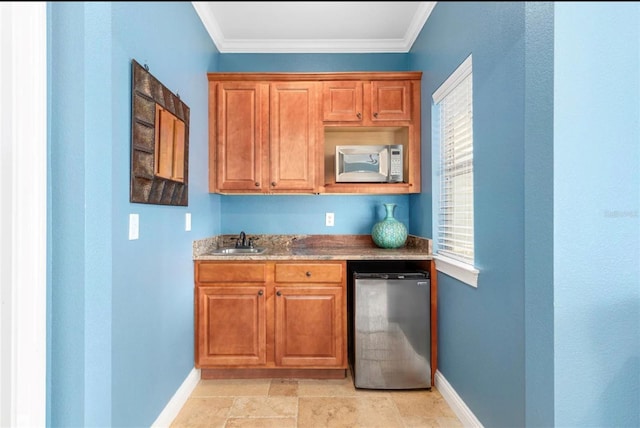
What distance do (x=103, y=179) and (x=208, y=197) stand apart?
4.66ft

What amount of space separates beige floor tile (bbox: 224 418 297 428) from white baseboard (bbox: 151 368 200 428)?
26 cm

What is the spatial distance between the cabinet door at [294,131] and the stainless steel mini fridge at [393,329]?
2.48 ft

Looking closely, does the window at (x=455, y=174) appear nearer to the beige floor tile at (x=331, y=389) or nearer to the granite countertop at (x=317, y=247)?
the granite countertop at (x=317, y=247)

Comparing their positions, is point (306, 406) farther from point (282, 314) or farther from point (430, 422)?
point (430, 422)

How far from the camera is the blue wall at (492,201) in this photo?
690 mm

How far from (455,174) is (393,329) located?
37.9 inches

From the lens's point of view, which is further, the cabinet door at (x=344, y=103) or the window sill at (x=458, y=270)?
the cabinet door at (x=344, y=103)

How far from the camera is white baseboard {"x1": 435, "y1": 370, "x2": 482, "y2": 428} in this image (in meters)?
1.33

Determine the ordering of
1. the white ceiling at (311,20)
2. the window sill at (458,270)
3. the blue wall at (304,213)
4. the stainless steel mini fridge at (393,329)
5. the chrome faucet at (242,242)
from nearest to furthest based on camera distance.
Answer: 1. the white ceiling at (311,20)
2. the window sill at (458,270)
3. the stainless steel mini fridge at (393,329)
4. the chrome faucet at (242,242)
5. the blue wall at (304,213)

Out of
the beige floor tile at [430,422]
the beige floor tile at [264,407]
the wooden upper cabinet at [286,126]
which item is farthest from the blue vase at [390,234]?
the beige floor tile at [264,407]

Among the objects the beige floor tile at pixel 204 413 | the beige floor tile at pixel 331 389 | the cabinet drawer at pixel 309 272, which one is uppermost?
the cabinet drawer at pixel 309 272

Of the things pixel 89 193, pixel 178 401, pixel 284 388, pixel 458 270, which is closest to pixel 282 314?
Result: pixel 284 388

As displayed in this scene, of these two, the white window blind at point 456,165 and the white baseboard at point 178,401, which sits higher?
the white window blind at point 456,165

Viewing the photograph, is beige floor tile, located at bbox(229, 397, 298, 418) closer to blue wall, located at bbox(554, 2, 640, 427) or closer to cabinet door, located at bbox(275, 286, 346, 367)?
cabinet door, located at bbox(275, 286, 346, 367)
